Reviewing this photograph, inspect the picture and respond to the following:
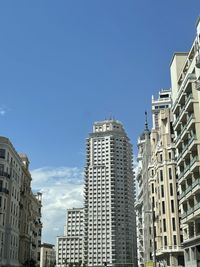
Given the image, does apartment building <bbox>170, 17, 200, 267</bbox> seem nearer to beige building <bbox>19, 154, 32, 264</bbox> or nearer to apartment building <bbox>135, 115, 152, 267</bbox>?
apartment building <bbox>135, 115, 152, 267</bbox>

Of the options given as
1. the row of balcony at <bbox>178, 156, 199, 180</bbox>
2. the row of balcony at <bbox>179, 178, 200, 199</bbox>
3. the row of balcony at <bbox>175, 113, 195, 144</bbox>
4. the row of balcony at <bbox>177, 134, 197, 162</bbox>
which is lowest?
the row of balcony at <bbox>179, 178, 200, 199</bbox>

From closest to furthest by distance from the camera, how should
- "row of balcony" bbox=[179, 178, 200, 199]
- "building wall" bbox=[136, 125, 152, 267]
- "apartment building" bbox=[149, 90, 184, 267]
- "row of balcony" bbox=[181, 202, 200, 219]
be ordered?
"row of balcony" bbox=[179, 178, 200, 199], "row of balcony" bbox=[181, 202, 200, 219], "apartment building" bbox=[149, 90, 184, 267], "building wall" bbox=[136, 125, 152, 267]

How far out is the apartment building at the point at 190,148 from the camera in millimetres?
48531

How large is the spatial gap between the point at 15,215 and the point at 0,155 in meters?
14.5

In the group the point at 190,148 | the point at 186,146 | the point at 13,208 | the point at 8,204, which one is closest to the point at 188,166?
the point at 186,146

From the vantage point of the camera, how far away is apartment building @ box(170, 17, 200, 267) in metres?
48.5

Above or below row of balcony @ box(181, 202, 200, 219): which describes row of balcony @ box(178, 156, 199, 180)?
above

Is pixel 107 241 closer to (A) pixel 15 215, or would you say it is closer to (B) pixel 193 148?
(A) pixel 15 215

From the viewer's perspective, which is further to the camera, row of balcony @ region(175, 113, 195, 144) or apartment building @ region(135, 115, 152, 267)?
apartment building @ region(135, 115, 152, 267)

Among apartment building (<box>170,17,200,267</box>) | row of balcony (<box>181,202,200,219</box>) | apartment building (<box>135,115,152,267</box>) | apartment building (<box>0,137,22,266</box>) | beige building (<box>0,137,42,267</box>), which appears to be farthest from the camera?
apartment building (<box>135,115,152,267</box>)

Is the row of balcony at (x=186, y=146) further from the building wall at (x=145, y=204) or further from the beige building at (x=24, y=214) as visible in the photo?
the beige building at (x=24, y=214)

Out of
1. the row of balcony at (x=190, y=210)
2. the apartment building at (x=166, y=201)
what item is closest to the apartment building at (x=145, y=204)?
the apartment building at (x=166, y=201)

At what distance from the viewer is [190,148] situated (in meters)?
49.8

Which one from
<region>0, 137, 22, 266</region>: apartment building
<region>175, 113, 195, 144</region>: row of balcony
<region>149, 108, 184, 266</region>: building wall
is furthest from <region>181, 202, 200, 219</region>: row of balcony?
<region>0, 137, 22, 266</region>: apartment building
